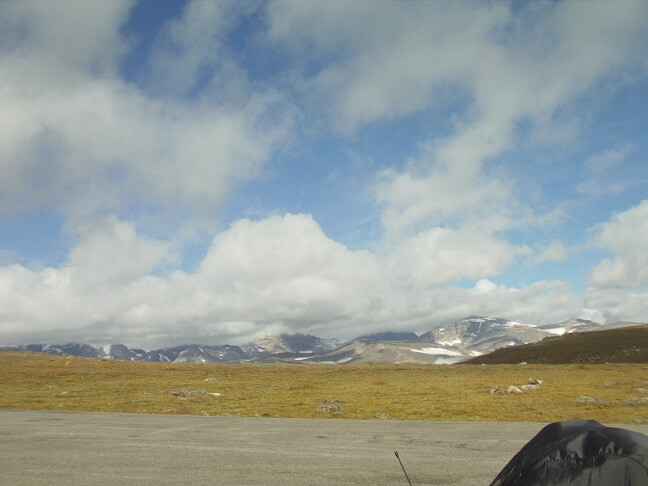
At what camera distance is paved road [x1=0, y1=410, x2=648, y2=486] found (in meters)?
12.7

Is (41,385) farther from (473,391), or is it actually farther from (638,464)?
(638,464)

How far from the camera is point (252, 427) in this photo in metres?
21.9

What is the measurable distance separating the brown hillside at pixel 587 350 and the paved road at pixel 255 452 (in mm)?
94375

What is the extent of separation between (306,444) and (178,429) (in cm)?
749

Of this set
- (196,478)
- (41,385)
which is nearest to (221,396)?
(41,385)

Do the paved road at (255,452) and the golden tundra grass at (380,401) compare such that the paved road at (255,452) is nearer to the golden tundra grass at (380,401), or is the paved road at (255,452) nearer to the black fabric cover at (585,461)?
the black fabric cover at (585,461)

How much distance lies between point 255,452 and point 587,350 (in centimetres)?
11804

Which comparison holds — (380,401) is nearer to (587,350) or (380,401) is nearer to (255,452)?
(255,452)

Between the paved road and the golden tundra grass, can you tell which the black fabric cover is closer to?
the paved road

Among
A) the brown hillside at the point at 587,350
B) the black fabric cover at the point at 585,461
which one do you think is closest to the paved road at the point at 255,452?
the black fabric cover at the point at 585,461

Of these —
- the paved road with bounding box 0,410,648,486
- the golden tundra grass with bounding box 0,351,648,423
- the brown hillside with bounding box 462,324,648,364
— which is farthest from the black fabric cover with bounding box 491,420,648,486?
the brown hillside with bounding box 462,324,648,364

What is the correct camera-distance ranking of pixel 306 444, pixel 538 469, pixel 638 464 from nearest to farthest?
→ pixel 638 464, pixel 538 469, pixel 306 444

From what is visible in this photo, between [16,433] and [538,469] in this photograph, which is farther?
[16,433]

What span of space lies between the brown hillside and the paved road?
3716 inches
